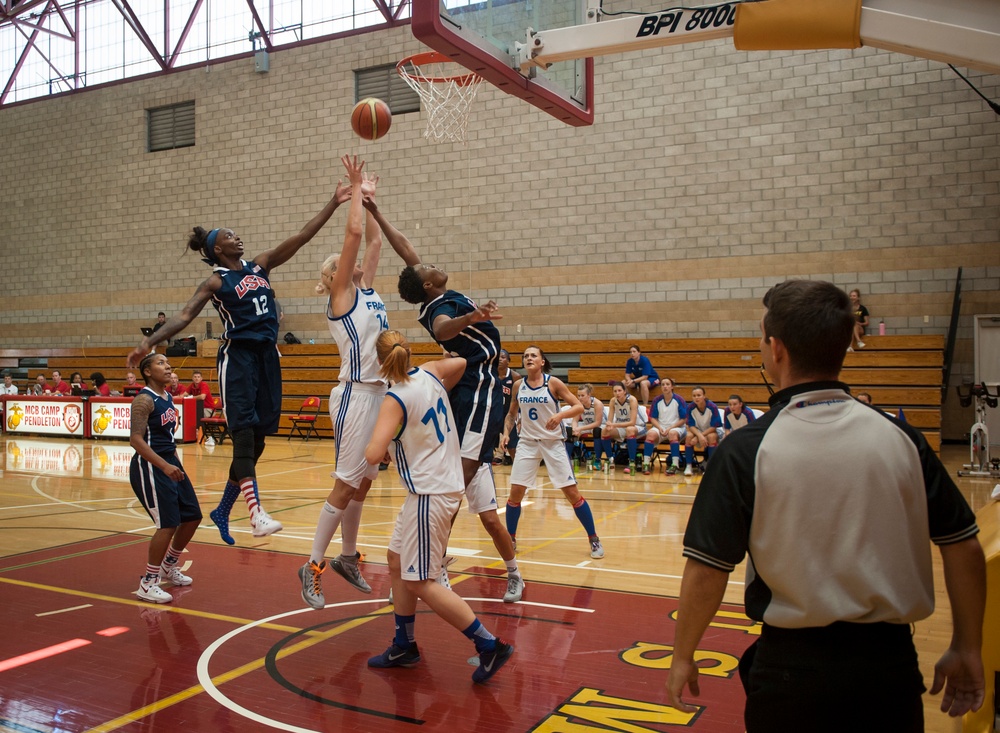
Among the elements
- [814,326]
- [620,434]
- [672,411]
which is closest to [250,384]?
[814,326]

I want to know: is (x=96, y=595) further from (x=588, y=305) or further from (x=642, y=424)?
(x=588, y=305)

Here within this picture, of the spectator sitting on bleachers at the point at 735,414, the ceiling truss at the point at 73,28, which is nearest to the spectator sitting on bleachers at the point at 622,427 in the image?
the spectator sitting on bleachers at the point at 735,414

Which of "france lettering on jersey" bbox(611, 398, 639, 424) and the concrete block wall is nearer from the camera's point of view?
"france lettering on jersey" bbox(611, 398, 639, 424)

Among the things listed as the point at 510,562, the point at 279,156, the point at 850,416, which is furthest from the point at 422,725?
the point at 279,156

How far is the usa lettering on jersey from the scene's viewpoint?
5355 millimetres

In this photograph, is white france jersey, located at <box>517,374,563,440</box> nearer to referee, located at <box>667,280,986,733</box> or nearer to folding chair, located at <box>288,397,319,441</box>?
referee, located at <box>667,280,986,733</box>

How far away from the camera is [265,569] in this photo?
21.3 ft

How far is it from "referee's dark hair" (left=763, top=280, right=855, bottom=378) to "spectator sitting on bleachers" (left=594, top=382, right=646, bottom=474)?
10874 millimetres

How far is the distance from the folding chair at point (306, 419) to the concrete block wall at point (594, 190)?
240 centimetres

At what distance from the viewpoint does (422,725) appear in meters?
3.62

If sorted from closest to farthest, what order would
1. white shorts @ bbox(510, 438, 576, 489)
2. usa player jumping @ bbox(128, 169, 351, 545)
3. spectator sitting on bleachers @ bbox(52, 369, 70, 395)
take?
usa player jumping @ bbox(128, 169, 351, 545), white shorts @ bbox(510, 438, 576, 489), spectator sitting on bleachers @ bbox(52, 369, 70, 395)

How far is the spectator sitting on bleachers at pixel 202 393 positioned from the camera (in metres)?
17.2

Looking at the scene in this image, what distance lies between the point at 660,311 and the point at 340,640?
1247 cm

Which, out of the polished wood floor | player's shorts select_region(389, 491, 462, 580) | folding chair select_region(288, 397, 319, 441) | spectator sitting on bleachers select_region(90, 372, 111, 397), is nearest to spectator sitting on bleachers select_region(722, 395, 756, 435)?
the polished wood floor
